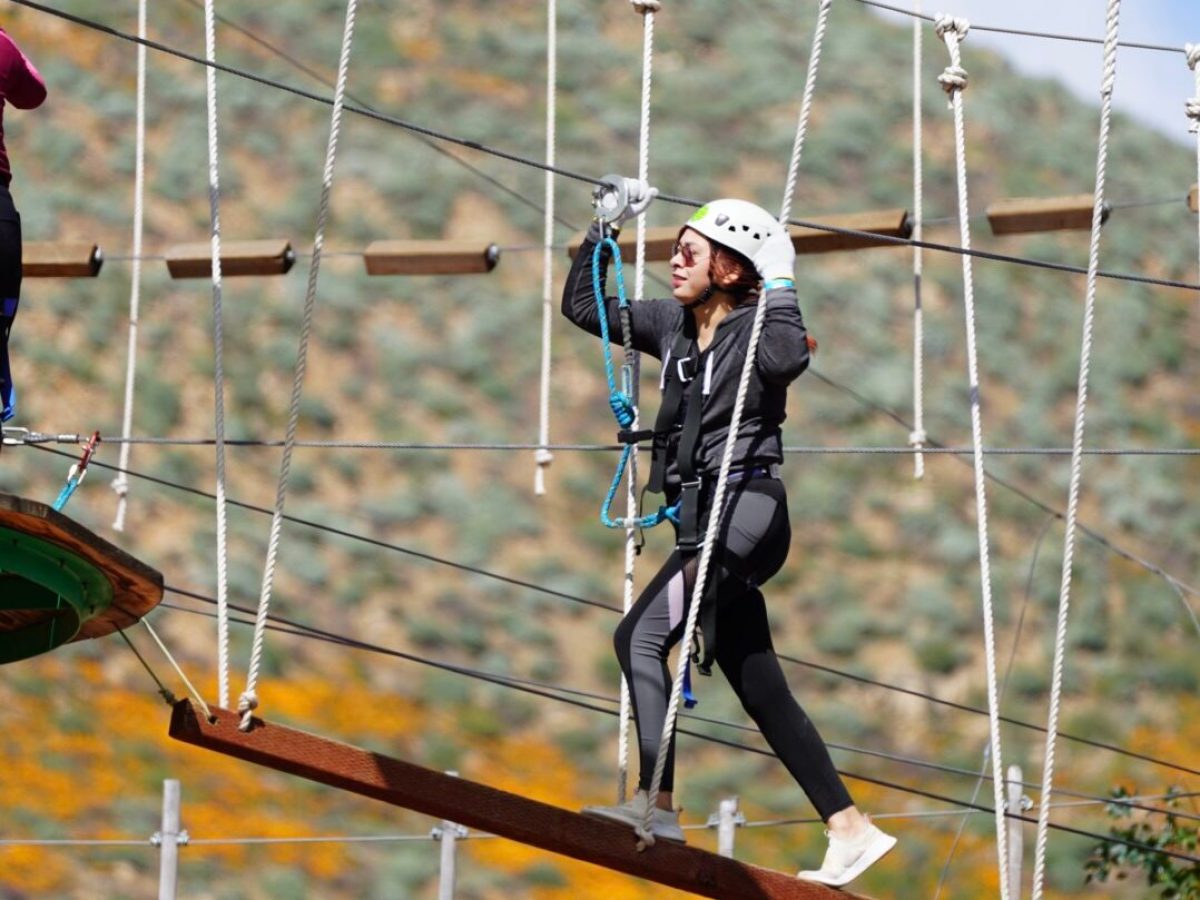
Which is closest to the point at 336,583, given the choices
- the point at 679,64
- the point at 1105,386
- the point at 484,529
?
the point at 484,529

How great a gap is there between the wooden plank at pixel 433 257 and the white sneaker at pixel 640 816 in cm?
472

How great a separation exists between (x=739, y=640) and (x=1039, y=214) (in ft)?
13.9

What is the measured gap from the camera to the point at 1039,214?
9.38m

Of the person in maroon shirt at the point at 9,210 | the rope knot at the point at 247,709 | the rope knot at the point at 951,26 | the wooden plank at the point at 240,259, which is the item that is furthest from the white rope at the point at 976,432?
the wooden plank at the point at 240,259

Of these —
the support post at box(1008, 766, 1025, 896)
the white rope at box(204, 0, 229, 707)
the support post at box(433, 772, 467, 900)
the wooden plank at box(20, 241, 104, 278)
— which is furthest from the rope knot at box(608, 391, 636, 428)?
the wooden plank at box(20, 241, 104, 278)

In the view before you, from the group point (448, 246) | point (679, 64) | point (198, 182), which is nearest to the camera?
point (448, 246)

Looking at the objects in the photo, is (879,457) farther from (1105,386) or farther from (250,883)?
(250,883)

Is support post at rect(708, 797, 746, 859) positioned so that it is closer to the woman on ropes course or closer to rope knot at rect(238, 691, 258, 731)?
the woman on ropes course

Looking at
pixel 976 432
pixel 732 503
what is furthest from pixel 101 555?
pixel 976 432

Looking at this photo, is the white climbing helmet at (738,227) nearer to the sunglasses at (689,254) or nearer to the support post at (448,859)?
the sunglasses at (689,254)

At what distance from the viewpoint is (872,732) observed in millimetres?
18641

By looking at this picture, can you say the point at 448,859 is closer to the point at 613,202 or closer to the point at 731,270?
the point at 613,202

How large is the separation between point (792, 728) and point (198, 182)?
19.4m

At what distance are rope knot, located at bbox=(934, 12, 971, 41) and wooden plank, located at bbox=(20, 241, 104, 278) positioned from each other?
4.01 m
